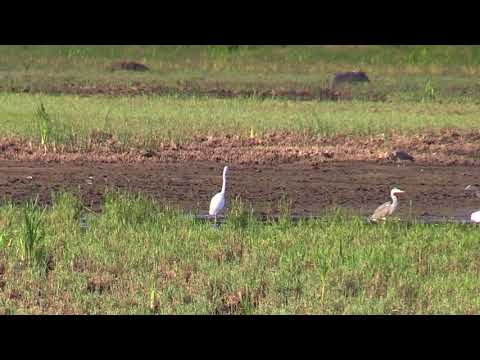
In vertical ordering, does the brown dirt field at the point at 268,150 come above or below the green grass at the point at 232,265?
above

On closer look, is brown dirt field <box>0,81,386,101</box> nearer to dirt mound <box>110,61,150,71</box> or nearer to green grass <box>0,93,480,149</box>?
green grass <box>0,93,480,149</box>

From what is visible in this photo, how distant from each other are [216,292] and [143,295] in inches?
21.3

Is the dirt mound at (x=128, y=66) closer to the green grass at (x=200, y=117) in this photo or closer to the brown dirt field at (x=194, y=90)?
the brown dirt field at (x=194, y=90)

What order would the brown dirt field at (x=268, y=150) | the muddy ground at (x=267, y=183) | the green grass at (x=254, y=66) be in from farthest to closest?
the green grass at (x=254, y=66) → the brown dirt field at (x=268, y=150) → the muddy ground at (x=267, y=183)

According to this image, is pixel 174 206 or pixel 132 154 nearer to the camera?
pixel 174 206

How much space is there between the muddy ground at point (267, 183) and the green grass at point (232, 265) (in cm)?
145

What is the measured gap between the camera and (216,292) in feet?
31.7

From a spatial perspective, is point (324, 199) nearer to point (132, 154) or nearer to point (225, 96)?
point (132, 154)

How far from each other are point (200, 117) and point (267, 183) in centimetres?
453

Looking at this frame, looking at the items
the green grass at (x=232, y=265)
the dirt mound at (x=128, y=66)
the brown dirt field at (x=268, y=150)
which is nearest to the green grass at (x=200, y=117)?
the brown dirt field at (x=268, y=150)

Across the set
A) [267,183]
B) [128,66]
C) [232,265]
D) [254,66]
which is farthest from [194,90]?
[232,265]

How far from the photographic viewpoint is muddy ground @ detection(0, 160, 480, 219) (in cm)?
1404

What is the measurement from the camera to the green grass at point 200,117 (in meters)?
17.5
